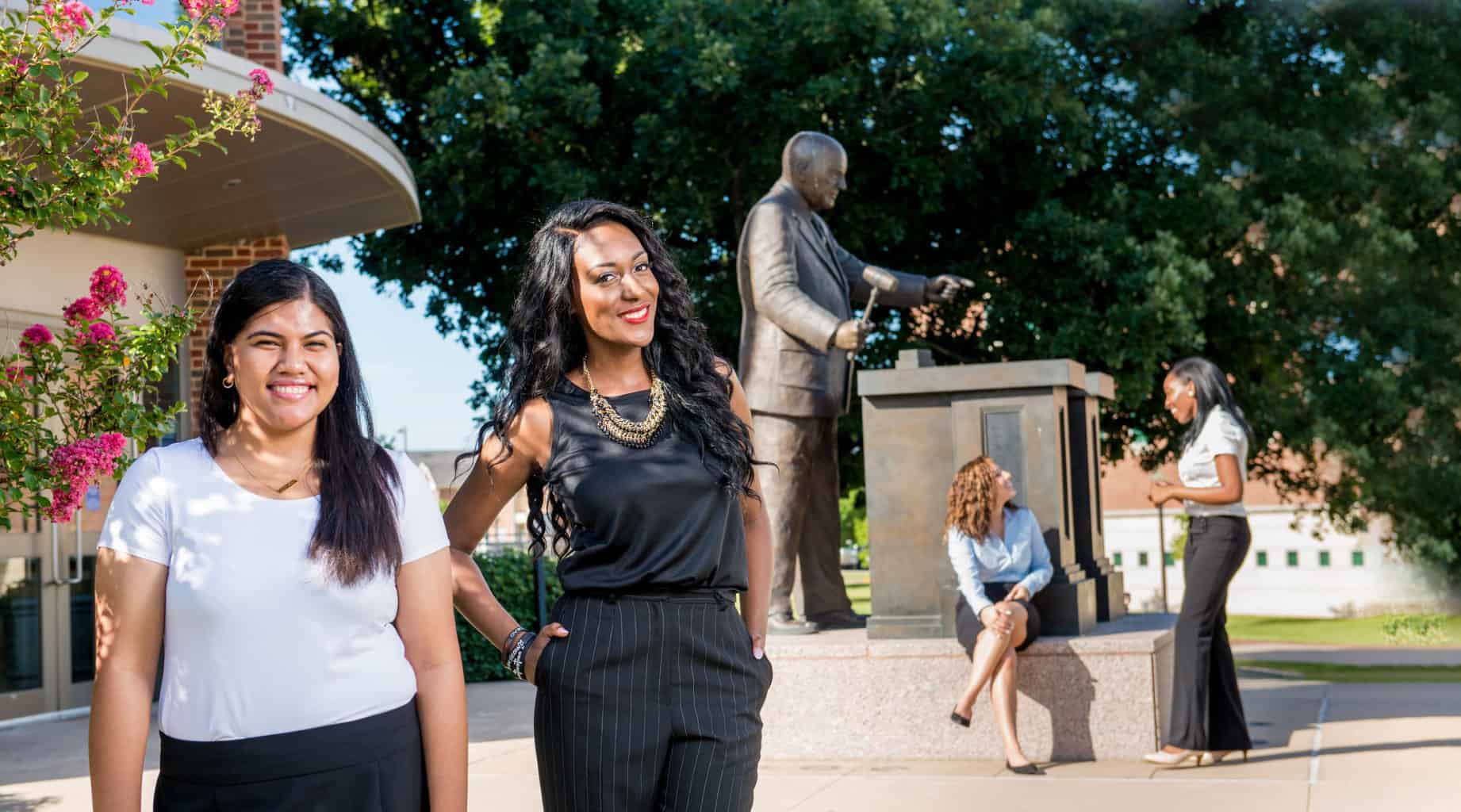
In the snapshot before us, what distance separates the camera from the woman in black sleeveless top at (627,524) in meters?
2.79

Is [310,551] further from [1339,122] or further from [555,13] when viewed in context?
[1339,122]

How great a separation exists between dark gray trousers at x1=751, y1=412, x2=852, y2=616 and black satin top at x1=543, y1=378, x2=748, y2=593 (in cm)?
470

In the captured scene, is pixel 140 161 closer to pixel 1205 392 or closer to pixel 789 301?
pixel 789 301

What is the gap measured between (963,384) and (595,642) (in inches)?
211

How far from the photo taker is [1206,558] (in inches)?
292

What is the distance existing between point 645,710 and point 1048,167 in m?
16.7

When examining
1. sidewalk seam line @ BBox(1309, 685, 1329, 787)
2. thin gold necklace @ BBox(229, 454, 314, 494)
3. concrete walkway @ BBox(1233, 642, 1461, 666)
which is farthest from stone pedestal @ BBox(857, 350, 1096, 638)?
concrete walkway @ BBox(1233, 642, 1461, 666)

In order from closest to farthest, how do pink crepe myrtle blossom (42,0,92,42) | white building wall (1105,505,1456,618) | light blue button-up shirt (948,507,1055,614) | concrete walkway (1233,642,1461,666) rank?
pink crepe myrtle blossom (42,0,92,42)
light blue button-up shirt (948,507,1055,614)
concrete walkway (1233,642,1461,666)
white building wall (1105,505,1456,618)

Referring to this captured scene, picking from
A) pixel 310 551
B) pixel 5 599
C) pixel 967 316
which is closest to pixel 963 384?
pixel 310 551

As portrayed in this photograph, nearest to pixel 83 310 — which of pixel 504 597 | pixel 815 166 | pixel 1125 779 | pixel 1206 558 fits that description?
pixel 815 166

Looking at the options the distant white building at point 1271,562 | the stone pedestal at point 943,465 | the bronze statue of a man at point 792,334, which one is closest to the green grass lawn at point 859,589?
the distant white building at point 1271,562

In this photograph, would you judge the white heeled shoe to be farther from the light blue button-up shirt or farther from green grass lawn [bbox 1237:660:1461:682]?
green grass lawn [bbox 1237:660:1461:682]

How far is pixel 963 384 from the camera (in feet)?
26.1

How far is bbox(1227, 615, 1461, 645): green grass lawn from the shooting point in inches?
970
